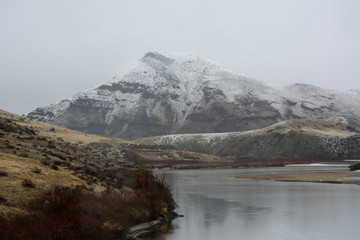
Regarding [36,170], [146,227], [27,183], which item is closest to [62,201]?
[27,183]

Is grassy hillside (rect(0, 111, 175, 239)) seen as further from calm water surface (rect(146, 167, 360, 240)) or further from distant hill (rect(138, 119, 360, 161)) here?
distant hill (rect(138, 119, 360, 161))

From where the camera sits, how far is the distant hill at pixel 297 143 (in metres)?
153

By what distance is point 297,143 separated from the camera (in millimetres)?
166750

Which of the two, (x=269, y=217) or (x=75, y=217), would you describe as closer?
(x=75, y=217)

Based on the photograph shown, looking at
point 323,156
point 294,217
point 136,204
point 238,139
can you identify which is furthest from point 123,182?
point 238,139

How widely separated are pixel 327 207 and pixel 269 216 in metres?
7.23

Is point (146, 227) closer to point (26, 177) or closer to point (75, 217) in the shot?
point (26, 177)

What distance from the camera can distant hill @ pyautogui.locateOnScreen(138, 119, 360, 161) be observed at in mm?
153000

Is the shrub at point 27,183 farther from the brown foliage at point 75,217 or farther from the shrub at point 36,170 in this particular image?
the shrub at point 36,170

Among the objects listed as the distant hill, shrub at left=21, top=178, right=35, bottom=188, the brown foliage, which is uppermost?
the distant hill

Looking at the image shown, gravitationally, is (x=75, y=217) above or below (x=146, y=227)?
above

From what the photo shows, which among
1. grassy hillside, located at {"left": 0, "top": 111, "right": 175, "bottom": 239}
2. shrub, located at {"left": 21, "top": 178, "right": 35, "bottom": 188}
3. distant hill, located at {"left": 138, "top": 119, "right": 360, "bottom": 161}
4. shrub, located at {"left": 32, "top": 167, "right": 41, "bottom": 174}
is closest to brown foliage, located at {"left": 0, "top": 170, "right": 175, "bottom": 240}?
grassy hillside, located at {"left": 0, "top": 111, "right": 175, "bottom": 239}

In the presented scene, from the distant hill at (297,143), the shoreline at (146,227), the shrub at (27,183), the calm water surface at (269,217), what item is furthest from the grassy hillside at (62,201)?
the distant hill at (297,143)

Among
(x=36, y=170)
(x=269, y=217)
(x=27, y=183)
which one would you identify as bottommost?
(x=269, y=217)
